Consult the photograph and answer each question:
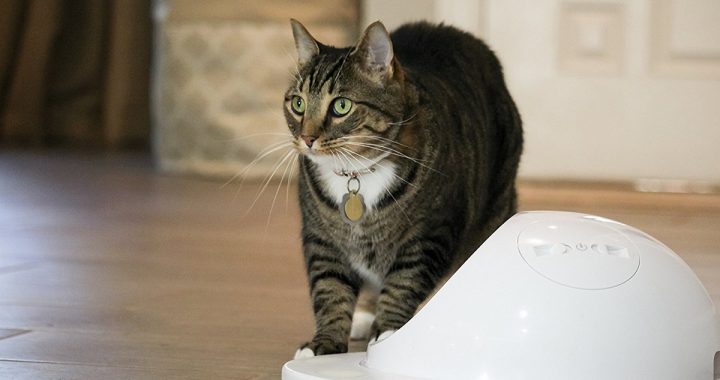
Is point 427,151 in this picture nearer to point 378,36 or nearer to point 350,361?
point 378,36

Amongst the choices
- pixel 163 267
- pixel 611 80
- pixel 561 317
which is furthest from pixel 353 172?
pixel 611 80

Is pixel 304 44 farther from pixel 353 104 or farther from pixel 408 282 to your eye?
pixel 408 282

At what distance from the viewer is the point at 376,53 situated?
1267 mm

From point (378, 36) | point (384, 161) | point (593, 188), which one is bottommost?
point (593, 188)

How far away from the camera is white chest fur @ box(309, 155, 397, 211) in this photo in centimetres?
127

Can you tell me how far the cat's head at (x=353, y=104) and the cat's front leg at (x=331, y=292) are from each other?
0.13 m

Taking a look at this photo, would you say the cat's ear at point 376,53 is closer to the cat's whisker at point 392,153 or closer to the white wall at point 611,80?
the cat's whisker at point 392,153

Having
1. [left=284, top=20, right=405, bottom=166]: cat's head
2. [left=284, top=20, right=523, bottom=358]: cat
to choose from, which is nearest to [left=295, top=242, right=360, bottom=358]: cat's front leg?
[left=284, top=20, right=523, bottom=358]: cat

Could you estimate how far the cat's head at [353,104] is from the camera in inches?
48.9

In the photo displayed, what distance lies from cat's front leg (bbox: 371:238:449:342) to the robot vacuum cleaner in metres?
0.25

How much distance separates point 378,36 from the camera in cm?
126

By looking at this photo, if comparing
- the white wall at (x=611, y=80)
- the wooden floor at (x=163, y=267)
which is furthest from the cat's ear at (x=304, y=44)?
the white wall at (x=611, y=80)

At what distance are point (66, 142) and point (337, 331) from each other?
363cm

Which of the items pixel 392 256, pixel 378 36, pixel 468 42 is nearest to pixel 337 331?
pixel 392 256
